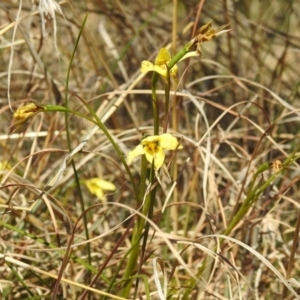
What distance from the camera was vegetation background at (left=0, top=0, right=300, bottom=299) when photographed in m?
0.97

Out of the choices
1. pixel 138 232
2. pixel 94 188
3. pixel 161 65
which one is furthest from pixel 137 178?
pixel 161 65

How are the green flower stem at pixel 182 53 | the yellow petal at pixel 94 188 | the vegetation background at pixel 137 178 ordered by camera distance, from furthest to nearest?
the yellow petal at pixel 94 188 < the vegetation background at pixel 137 178 < the green flower stem at pixel 182 53

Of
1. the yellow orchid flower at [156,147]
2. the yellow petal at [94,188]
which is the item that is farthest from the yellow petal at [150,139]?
the yellow petal at [94,188]

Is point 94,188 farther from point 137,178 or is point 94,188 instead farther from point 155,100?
point 155,100

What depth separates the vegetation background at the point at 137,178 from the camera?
97 centimetres

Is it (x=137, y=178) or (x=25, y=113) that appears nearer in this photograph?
(x=25, y=113)

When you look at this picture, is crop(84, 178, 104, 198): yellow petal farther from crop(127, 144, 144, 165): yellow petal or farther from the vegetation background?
crop(127, 144, 144, 165): yellow petal

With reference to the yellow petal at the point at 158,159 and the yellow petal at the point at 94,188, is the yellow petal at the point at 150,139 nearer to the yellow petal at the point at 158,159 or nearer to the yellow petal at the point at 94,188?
→ the yellow petal at the point at 158,159

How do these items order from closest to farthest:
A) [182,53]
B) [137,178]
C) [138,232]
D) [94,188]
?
[182,53]
[138,232]
[94,188]
[137,178]

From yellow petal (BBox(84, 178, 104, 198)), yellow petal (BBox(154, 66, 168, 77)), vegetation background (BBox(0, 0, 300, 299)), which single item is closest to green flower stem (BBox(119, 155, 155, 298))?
vegetation background (BBox(0, 0, 300, 299))

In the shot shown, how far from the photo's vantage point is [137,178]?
1.57 meters

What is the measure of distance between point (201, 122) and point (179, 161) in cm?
17

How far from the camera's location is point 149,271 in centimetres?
119

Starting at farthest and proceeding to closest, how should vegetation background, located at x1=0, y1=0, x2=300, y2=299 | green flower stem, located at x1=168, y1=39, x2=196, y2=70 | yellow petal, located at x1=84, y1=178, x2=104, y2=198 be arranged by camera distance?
yellow petal, located at x1=84, y1=178, x2=104, y2=198, vegetation background, located at x1=0, y1=0, x2=300, y2=299, green flower stem, located at x1=168, y1=39, x2=196, y2=70
